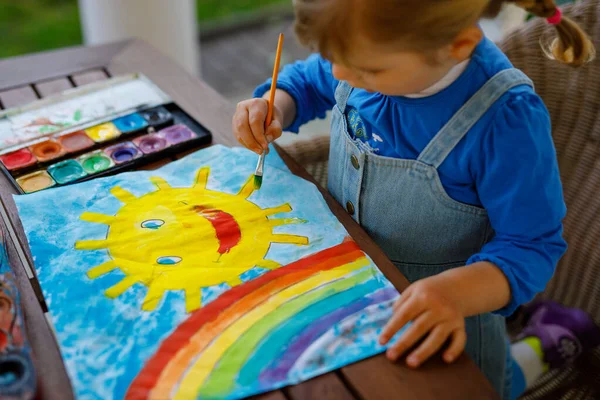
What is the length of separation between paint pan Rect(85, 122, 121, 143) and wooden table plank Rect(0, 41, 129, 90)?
0.24 meters

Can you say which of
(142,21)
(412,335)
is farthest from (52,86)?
(142,21)

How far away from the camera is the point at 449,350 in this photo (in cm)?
65

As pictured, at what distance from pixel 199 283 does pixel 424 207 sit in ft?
1.02

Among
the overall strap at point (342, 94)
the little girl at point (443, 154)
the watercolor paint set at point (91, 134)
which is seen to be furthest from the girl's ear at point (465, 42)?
the watercolor paint set at point (91, 134)

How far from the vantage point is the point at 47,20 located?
8.95ft

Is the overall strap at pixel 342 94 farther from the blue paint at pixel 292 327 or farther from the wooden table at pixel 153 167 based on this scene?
the blue paint at pixel 292 327

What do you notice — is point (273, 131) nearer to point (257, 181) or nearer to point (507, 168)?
point (257, 181)

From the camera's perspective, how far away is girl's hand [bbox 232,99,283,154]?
0.91 m

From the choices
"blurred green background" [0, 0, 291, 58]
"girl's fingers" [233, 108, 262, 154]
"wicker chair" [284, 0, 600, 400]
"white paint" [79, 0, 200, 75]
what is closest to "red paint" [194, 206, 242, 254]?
"girl's fingers" [233, 108, 262, 154]

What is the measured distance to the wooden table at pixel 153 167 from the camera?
626mm

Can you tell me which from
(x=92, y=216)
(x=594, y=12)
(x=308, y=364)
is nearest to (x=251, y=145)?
(x=92, y=216)

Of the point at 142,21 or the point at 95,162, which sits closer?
the point at 95,162

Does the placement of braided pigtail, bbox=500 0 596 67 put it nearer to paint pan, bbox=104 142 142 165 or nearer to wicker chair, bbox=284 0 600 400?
wicker chair, bbox=284 0 600 400

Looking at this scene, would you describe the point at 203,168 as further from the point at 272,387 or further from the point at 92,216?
the point at 272,387
